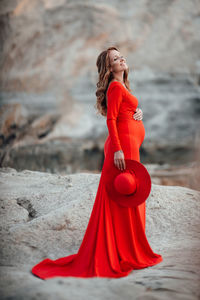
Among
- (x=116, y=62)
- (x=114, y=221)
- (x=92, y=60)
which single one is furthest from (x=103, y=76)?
(x=92, y=60)

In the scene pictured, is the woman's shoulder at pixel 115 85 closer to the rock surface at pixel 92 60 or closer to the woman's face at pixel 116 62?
the woman's face at pixel 116 62

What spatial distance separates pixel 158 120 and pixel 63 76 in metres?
2.65

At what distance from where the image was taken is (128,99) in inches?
72.3

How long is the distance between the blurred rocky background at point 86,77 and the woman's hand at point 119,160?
4.40 m

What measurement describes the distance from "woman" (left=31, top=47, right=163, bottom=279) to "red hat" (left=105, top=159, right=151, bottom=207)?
0.14ft

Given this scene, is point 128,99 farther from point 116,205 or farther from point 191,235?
point 191,235

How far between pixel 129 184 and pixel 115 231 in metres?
0.30

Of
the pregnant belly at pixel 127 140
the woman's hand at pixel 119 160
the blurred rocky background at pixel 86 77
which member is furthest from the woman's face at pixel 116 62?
the blurred rocky background at pixel 86 77

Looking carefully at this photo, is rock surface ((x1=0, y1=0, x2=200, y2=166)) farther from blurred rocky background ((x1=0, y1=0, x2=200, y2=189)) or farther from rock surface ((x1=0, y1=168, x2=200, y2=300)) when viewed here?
rock surface ((x1=0, y1=168, x2=200, y2=300))

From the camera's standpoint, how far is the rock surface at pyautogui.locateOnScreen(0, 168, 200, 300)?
1433mm

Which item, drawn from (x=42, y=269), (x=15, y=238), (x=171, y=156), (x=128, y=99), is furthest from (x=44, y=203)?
(x=171, y=156)

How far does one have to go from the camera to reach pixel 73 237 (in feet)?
7.62

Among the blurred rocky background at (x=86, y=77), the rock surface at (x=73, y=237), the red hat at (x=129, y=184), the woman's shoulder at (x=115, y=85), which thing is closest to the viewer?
the rock surface at (x=73, y=237)

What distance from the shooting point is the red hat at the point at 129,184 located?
1690 millimetres
